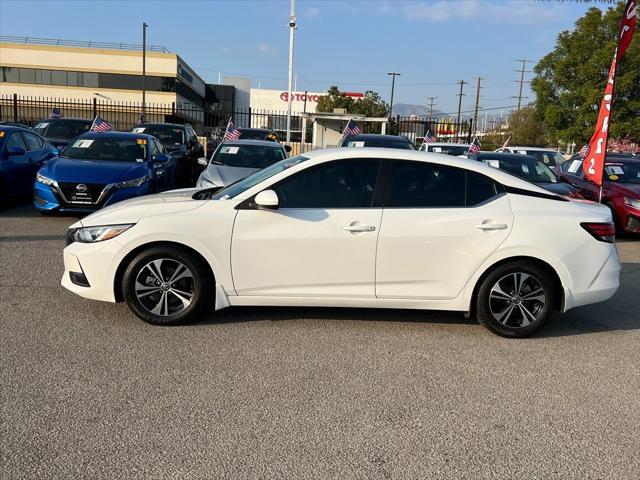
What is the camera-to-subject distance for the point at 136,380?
3.91m

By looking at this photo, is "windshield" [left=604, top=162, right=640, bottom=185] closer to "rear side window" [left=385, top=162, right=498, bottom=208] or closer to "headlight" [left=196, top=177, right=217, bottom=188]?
"rear side window" [left=385, top=162, right=498, bottom=208]

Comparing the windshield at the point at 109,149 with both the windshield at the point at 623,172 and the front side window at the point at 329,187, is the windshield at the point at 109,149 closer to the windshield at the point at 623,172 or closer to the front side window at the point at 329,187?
the front side window at the point at 329,187

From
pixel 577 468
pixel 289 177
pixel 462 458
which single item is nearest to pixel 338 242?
pixel 289 177

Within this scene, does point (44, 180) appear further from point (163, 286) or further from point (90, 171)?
point (163, 286)

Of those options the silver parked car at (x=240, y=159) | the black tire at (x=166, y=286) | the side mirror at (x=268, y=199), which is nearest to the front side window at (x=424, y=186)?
the side mirror at (x=268, y=199)

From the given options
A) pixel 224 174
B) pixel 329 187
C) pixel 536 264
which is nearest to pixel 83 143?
pixel 224 174

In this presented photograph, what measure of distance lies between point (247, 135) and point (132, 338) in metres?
14.1

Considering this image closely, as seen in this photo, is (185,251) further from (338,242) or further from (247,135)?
(247,135)

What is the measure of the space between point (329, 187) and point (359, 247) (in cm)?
59

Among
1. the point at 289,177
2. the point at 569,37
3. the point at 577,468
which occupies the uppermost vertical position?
the point at 569,37

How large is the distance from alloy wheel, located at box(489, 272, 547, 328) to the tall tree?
103 ft

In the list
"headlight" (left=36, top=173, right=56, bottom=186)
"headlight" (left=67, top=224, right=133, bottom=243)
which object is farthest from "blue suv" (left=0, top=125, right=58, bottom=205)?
"headlight" (left=67, top=224, right=133, bottom=243)

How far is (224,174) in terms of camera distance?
10.4 m

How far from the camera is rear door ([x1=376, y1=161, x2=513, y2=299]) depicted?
4895mm
